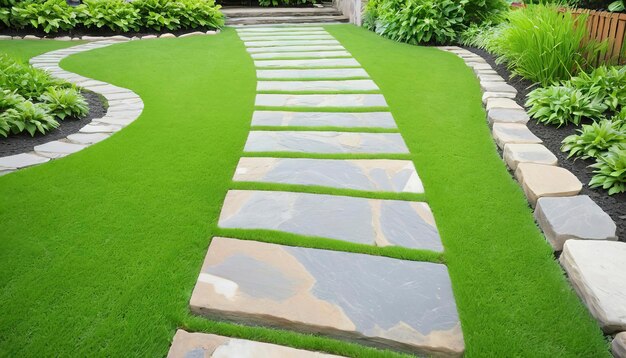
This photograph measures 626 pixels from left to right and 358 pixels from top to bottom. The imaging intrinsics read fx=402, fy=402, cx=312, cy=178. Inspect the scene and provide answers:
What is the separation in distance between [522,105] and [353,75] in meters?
1.79

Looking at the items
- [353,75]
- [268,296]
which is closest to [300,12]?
[353,75]

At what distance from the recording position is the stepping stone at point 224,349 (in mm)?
1283

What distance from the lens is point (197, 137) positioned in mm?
2939

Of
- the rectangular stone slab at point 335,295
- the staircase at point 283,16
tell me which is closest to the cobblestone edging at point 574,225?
the rectangular stone slab at point 335,295

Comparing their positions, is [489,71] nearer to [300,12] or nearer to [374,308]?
[374,308]

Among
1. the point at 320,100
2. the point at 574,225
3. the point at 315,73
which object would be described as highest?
the point at 315,73

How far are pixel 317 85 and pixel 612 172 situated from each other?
2.71m

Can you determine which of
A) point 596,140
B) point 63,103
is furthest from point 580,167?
point 63,103

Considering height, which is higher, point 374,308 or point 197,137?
point 197,137

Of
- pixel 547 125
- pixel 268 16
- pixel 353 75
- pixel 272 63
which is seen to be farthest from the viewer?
pixel 268 16

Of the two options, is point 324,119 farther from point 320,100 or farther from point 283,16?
point 283,16

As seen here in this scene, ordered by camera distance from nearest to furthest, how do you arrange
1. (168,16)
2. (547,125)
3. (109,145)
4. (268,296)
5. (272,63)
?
(268,296) < (109,145) < (547,125) < (272,63) < (168,16)

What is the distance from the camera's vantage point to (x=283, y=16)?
377 inches

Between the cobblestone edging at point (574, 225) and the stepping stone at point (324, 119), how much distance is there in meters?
Answer: 0.85
